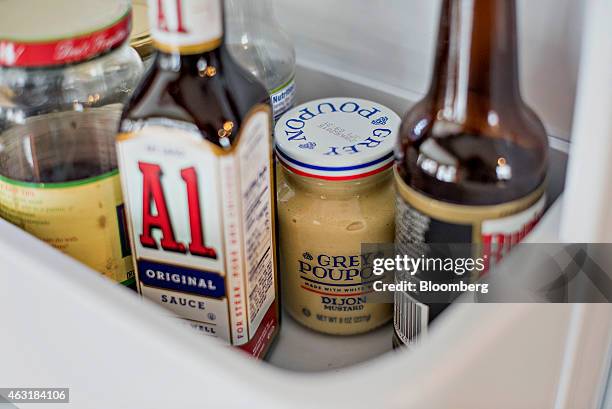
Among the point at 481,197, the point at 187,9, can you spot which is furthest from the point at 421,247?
A: the point at 187,9

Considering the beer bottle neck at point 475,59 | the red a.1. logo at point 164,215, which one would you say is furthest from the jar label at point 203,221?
the beer bottle neck at point 475,59

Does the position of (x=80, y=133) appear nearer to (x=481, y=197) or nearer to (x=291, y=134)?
(x=291, y=134)

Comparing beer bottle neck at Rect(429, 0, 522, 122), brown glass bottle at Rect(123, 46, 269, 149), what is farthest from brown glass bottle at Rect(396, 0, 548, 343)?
brown glass bottle at Rect(123, 46, 269, 149)

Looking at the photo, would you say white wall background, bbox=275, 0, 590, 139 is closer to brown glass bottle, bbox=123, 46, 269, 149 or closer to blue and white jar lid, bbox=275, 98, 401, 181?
blue and white jar lid, bbox=275, 98, 401, 181

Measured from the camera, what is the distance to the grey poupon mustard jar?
0.56 meters

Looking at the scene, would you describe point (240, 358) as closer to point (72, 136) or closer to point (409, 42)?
point (72, 136)

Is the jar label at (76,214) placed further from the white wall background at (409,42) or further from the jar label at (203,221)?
the white wall background at (409,42)

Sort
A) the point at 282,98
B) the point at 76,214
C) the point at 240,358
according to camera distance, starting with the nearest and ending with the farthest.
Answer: the point at 240,358 < the point at 76,214 < the point at 282,98

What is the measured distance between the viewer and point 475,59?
473 mm

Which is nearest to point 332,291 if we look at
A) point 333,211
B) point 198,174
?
point 333,211

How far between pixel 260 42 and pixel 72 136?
0.18m

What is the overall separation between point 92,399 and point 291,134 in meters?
0.21

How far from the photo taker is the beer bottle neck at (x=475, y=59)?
46 centimetres

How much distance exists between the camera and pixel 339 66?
0.69m
